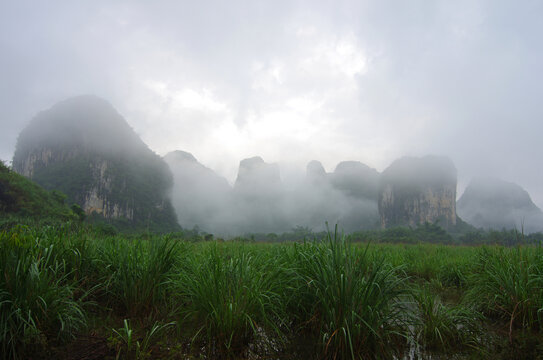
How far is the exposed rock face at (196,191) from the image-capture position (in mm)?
93000

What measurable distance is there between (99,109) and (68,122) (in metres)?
9.65

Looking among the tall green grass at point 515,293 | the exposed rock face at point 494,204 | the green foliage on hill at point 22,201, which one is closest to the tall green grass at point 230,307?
the tall green grass at point 515,293

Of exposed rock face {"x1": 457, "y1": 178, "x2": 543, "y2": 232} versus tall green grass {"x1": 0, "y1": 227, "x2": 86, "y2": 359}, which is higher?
exposed rock face {"x1": 457, "y1": 178, "x2": 543, "y2": 232}

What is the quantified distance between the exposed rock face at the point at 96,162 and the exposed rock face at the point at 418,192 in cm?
7329

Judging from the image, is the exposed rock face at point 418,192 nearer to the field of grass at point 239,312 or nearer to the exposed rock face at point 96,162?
the exposed rock face at point 96,162

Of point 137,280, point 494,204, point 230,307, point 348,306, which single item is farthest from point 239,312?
point 494,204

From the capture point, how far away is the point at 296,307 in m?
2.77

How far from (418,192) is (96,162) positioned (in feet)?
Answer: 327

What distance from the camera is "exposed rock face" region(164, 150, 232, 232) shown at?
93000 millimetres

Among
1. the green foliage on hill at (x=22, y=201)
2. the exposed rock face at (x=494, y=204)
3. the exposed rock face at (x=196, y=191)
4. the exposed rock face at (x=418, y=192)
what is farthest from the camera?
the exposed rock face at (x=196, y=191)

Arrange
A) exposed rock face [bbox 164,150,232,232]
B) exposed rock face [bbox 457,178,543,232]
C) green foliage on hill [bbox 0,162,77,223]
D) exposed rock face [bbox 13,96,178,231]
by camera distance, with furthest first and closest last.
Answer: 1. exposed rock face [bbox 164,150,232,232]
2. exposed rock face [bbox 457,178,543,232]
3. exposed rock face [bbox 13,96,178,231]
4. green foliage on hill [bbox 0,162,77,223]

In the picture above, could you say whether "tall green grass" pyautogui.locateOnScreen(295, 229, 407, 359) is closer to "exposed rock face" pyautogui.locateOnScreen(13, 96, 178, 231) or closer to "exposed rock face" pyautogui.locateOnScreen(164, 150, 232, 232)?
"exposed rock face" pyautogui.locateOnScreen(13, 96, 178, 231)

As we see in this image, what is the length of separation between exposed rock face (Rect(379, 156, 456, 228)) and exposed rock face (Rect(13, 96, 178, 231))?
2885 inches

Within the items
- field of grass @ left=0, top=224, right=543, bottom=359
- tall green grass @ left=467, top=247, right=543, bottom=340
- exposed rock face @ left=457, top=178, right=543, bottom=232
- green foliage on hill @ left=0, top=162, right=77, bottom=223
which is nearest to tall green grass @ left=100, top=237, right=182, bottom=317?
field of grass @ left=0, top=224, right=543, bottom=359
